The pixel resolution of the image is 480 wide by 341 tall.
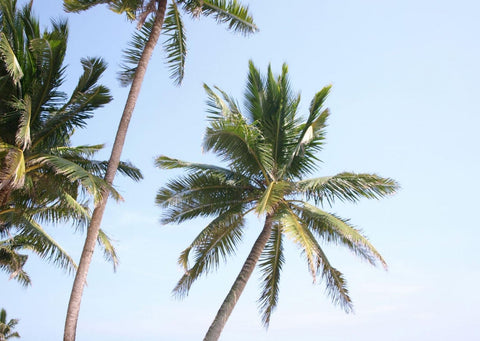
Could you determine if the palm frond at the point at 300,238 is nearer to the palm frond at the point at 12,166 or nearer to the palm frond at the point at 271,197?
the palm frond at the point at 271,197

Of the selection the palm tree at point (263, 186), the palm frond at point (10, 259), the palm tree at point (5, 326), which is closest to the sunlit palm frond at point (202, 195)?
the palm tree at point (263, 186)

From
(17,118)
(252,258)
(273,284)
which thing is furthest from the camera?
(273,284)

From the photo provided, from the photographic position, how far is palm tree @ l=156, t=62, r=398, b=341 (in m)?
12.6

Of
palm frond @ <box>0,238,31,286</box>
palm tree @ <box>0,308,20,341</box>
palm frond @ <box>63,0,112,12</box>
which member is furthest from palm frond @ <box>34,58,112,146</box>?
palm tree @ <box>0,308,20,341</box>

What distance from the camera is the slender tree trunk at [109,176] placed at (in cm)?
1021

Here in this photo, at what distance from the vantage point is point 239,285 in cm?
1259

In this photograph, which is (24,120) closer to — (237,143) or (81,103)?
(81,103)

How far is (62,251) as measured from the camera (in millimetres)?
14734

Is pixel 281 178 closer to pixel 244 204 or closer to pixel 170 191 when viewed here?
pixel 244 204

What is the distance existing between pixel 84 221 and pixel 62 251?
196 centimetres

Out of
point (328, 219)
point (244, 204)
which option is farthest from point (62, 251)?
point (328, 219)

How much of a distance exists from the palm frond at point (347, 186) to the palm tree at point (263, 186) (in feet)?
0.08

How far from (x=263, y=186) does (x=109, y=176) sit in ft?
14.5

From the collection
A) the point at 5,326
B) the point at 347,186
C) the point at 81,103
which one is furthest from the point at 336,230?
the point at 5,326
